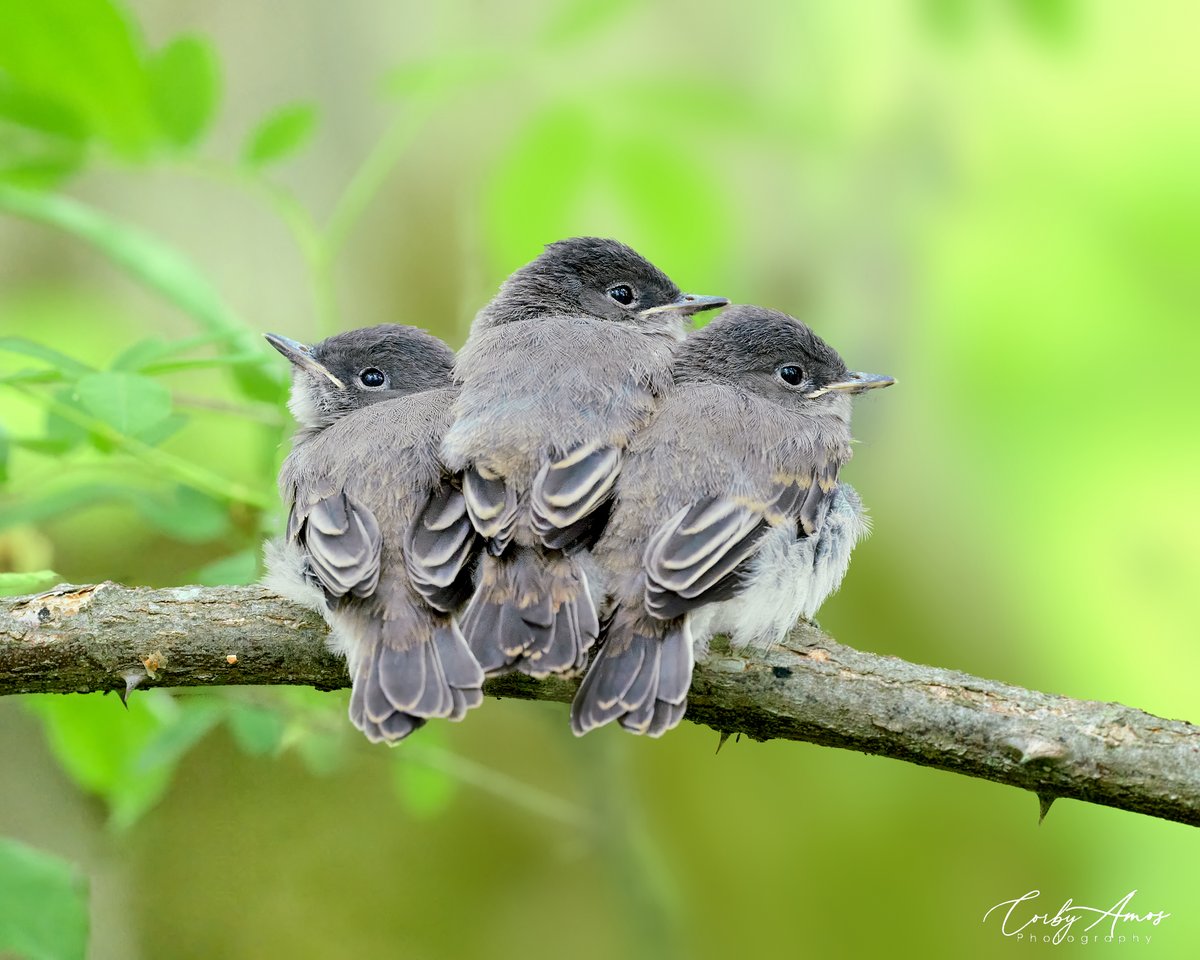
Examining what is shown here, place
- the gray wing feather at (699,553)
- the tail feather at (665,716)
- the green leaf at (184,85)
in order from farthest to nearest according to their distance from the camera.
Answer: the green leaf at (184,85) < the gray wing feather at (699,553) < the tail feather at (665,716)

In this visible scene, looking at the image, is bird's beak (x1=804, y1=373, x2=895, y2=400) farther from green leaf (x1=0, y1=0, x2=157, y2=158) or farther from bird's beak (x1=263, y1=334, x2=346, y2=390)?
green leaf (x1=0, y1=0, x2=157, y2=158)

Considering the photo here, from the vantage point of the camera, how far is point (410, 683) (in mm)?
2506

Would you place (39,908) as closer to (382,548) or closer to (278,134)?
(382,548)

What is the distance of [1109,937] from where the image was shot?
13.6ft

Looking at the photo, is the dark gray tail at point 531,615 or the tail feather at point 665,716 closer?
the tail feather at point 665,716

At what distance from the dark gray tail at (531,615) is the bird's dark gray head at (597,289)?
44.1 inches

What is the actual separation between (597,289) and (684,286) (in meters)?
0.29

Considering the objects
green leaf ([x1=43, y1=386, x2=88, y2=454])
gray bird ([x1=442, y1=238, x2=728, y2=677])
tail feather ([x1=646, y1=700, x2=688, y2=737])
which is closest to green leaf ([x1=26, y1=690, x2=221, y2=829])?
green leaf ([x1=43, y1=386, x2=88, y2=454])

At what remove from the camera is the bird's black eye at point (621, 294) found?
12.3 feet

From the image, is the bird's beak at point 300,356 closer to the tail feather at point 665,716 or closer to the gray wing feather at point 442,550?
the gray wing feather at point 442,550

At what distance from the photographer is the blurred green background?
325 centimetres

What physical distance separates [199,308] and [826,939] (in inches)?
156

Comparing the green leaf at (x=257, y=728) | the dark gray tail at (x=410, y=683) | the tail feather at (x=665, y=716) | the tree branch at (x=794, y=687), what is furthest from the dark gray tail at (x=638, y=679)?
the green leaf at (x=257, y=728)

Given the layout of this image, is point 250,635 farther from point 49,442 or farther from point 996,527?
point 996,527
